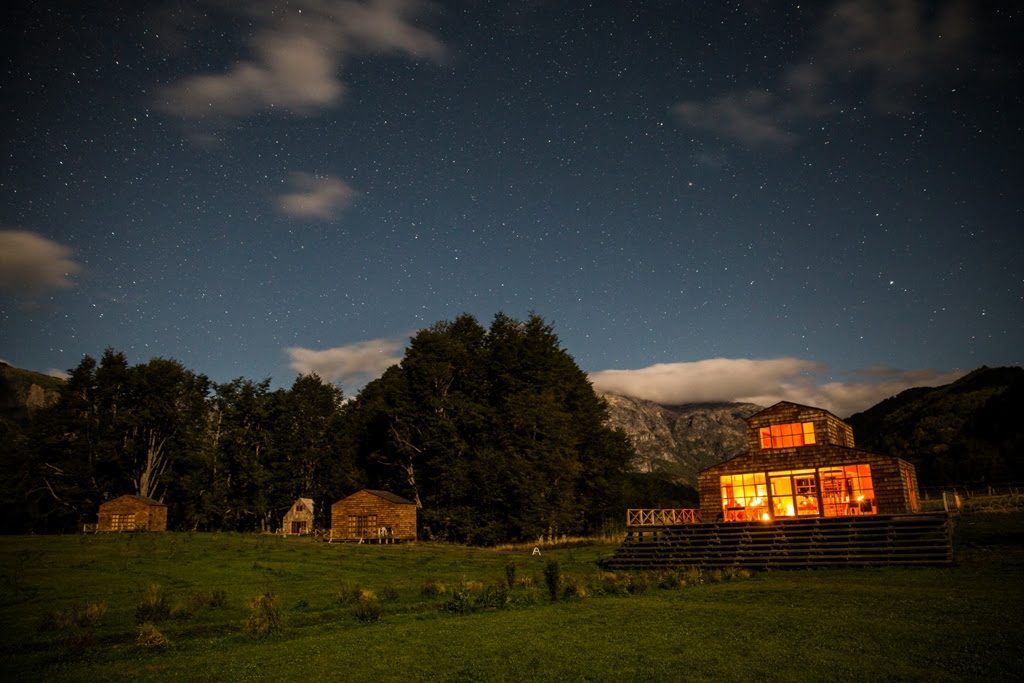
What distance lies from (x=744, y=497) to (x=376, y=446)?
49369mm

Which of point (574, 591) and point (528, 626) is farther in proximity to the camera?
point (574, 591)

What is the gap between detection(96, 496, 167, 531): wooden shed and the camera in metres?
58.9

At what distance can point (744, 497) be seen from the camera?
36344mm

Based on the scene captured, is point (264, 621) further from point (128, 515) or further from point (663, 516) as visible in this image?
point (128, 515)

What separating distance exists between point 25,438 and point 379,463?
1587 inches

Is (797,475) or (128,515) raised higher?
(797,475)

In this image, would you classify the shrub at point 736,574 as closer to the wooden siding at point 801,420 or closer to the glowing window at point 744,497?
the glowing window at point 744,497

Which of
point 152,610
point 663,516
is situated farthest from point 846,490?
point 152,610

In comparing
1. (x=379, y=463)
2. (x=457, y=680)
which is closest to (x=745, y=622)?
(x=457, y=680)

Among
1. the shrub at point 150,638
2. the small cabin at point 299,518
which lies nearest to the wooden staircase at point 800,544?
the shrub at point 150,638

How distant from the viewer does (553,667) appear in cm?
1103

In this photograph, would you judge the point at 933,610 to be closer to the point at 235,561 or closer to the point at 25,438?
the point at 235,561

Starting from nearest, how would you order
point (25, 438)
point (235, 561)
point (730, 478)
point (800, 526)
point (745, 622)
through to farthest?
point (745, 622), point (800, 526), point (235, 561), point (730, 478), point (25, 438)

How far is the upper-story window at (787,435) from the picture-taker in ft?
117
